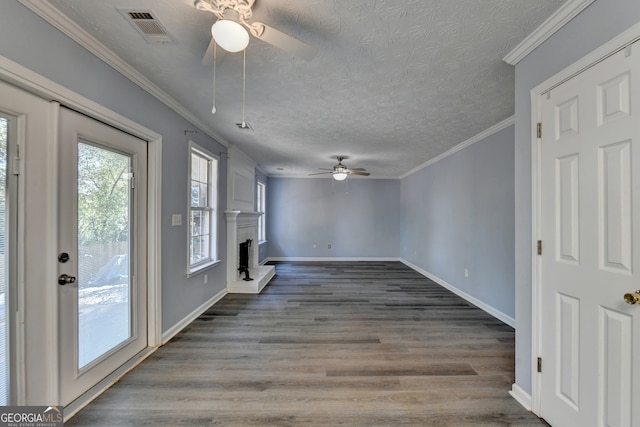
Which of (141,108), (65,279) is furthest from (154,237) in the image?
(141,108)

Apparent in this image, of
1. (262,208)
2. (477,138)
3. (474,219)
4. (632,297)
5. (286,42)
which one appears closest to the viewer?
(632,297)

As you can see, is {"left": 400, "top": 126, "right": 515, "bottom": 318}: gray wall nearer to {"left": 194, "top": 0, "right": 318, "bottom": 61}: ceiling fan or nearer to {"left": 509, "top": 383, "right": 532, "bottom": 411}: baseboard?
{"left": 509, "top": 383, "right": 532, "bottom": 411}: baseboard

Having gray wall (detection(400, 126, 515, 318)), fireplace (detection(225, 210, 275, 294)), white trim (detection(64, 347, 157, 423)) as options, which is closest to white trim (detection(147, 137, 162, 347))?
white trim (detection(64, 347, 157, 423))

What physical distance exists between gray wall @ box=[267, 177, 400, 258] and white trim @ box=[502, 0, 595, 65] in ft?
18.2

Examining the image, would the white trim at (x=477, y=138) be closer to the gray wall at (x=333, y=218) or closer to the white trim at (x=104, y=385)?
the gray wall at (x=333, y=218)

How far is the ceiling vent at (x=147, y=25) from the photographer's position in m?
1.45

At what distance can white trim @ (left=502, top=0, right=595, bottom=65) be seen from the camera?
1334 mm

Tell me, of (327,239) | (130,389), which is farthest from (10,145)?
(327,239)

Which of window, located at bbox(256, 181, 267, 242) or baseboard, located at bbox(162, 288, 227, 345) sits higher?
window, located at bbox(256, 181, 267, 242)

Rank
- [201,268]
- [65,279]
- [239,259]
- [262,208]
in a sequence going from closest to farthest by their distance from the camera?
[65,279] < [201,268] < [239,259] < [262,208]

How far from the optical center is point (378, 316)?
10.8ft

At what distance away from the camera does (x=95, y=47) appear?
171 cm

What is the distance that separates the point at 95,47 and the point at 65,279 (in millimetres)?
1570

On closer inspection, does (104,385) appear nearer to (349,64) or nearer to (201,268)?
(201,268)
